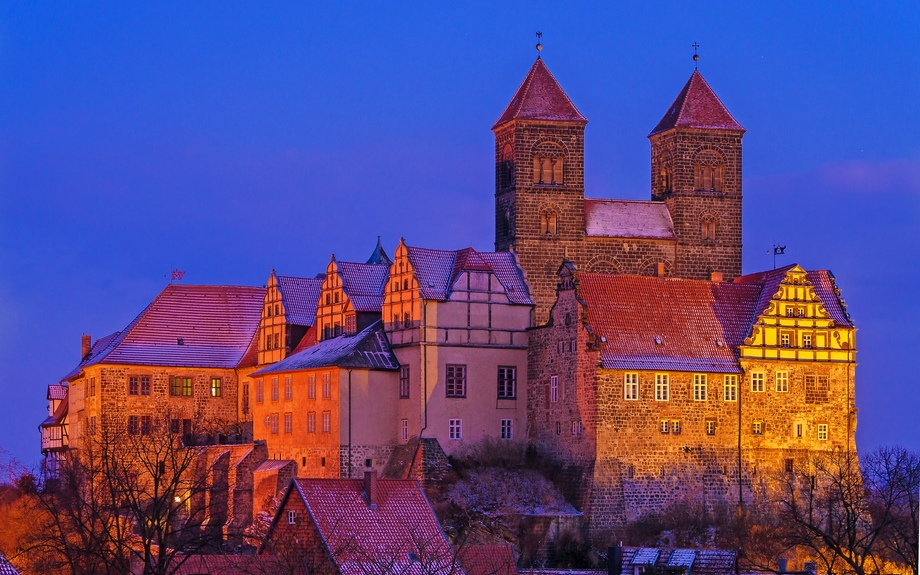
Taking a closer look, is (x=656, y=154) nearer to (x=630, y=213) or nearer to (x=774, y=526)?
(x=630, y=213)

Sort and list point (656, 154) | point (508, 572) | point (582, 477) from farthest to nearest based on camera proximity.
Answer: point (656, 154) → point (582, 477) → point (508, 572)

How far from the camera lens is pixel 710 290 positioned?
85.9 metres

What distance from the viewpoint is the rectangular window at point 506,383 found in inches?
3305

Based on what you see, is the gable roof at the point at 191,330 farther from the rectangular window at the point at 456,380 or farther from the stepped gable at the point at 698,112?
the stepped gable at the point at 698,112

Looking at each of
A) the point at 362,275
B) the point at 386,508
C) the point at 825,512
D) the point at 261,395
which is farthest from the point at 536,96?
the point at 386,508

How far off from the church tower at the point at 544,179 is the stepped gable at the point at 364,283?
7.12 metres

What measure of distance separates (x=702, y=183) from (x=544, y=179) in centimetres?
804

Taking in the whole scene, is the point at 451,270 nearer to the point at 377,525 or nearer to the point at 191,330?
the point at 191,330

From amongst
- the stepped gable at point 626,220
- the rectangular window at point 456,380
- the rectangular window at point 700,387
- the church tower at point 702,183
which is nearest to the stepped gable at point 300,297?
the stepped gable at point 626,220

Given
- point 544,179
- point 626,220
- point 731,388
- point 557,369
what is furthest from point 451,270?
point 626,220

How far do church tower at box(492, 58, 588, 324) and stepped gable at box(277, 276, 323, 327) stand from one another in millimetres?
8801

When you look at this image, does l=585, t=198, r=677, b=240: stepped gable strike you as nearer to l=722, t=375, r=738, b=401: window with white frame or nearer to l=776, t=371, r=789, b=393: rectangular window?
l=776, t=371, r=789, b=393: rectangular window

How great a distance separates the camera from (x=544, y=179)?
314 ft

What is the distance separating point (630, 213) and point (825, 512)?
19.6 m
